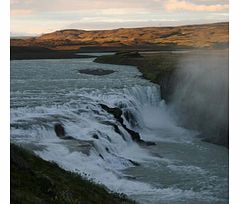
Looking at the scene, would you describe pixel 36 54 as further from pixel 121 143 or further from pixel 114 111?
pixel 121 143

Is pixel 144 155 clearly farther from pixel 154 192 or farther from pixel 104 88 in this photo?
pixel 104 88

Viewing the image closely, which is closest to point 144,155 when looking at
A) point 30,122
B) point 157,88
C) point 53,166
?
point 30,122

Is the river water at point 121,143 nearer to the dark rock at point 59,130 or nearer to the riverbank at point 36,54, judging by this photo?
the dark rock at point 59,130

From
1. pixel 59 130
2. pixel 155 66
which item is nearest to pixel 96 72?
pixel 155 66

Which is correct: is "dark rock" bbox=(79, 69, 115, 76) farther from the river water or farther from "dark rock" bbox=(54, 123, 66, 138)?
"dark rock" bbox=(54, 123, 66, 138)

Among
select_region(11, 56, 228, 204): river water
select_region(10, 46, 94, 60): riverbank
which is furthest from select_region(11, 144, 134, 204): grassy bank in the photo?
select_region(10, 46, 94, 60): riverbank
